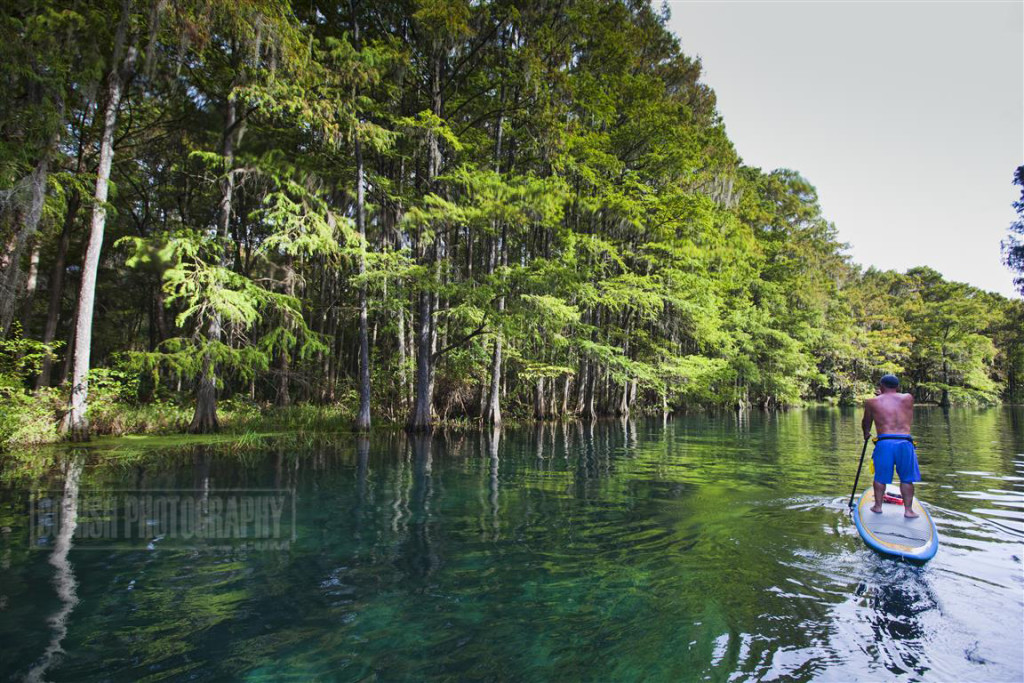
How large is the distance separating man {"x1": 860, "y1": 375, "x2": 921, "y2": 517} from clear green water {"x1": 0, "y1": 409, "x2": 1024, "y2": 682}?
70 centimetres

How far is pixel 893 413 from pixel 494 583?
538cm

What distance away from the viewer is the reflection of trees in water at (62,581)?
3348 millimetres

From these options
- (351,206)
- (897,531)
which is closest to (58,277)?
(351,206)

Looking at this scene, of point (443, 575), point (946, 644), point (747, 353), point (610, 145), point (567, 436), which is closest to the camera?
point (946, 644)

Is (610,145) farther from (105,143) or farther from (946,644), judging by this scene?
(946,644)

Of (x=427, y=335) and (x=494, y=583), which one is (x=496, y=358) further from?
(x=494, y=583)

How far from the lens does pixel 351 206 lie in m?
21.3

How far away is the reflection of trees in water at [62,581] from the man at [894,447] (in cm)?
786

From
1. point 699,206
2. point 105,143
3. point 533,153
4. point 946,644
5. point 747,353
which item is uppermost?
point 533,153

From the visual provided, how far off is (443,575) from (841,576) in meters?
3.80

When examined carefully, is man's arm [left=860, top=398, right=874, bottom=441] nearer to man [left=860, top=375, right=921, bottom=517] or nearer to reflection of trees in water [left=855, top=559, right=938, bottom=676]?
man [left=860, top=375, right=921, bottom=517]

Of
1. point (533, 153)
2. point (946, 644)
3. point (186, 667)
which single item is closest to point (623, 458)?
point (946, 644)

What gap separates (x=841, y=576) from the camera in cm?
501

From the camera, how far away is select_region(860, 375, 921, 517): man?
6.23 m
